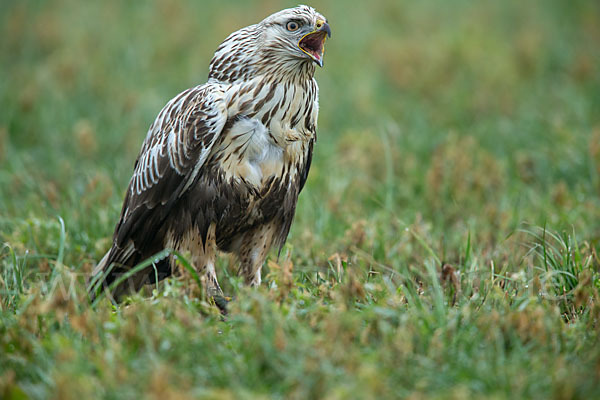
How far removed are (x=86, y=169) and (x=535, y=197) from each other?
3927 millimetres

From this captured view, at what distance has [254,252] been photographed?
13.5ft

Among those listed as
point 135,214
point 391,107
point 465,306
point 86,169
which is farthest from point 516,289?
point 391,107

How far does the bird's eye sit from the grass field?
1.25 meters

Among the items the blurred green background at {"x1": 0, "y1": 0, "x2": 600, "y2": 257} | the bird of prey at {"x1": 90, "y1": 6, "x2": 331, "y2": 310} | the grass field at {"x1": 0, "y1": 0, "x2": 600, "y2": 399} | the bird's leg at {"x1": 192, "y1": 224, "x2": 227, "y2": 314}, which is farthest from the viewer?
the blurred green background at {"x1": 0, "y1": 0, "x2": 600, "y2": 257}

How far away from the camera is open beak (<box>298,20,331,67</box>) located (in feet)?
12.1

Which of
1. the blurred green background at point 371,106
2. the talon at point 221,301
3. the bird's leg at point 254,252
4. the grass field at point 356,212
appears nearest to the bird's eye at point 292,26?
the bird's leg at point 254,252

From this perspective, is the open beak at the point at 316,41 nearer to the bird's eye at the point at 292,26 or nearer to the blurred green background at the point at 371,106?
the bird's eye at the point at 292,26

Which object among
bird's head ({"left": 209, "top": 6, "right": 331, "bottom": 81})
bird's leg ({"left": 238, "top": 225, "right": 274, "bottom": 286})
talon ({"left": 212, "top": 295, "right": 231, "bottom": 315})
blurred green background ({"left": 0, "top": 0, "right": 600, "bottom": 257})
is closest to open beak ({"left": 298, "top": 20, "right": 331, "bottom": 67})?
bird's head ({"left": 209, "top": 6, "right": 331, "bottom": 81})

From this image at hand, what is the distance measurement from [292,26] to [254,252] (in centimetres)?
136

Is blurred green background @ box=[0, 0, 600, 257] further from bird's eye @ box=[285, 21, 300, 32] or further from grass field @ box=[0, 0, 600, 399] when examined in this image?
bird's eye @ box=[285, 21, 300, 32]

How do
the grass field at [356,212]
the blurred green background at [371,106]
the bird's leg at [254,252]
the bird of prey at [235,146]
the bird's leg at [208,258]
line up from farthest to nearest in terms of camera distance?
1. the blurred green background at [371,106]
2. the bird's leg at [254,252]
3. the bird's leg at [208,258]
4. the bird of prey at [235,146]
5. the grass field at [356,212]

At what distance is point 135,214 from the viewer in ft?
13.0

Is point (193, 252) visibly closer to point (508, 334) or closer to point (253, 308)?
point (253, 308)

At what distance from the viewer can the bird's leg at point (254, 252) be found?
4.05 meters
